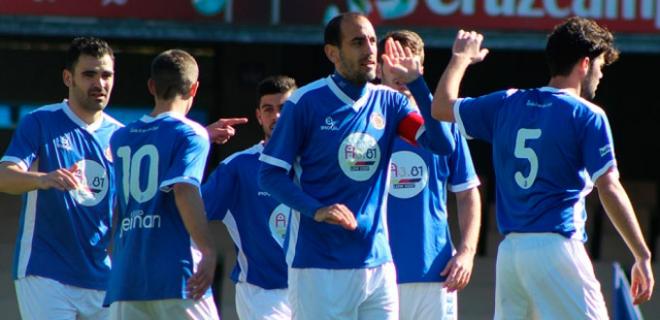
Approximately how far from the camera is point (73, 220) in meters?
7.07

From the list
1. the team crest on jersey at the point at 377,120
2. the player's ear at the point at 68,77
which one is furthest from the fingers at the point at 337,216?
the player's ear at the point at 68,77

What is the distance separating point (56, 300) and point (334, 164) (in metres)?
1.64

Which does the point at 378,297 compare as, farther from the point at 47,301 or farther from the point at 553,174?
the point at 47,301

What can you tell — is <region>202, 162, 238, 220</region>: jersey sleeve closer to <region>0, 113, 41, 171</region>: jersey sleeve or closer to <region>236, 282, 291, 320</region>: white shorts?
<region>236, 282, 291, 320</region>: white shorts

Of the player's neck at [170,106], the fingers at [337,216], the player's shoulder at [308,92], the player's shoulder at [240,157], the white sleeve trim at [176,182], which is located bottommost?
the fingers at [337,216]

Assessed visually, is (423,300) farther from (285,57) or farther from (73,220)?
(285,57)

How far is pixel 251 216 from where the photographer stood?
318 inches

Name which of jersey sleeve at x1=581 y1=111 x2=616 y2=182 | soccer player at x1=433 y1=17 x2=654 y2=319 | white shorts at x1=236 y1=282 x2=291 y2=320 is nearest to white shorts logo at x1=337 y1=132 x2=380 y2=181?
soccer player at x1=433 y1=17 x2=654 y2=319

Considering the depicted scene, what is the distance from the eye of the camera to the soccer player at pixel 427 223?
7.41 m

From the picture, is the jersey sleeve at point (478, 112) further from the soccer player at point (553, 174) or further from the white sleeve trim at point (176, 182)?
the white sleeve trim at point (176, 182)

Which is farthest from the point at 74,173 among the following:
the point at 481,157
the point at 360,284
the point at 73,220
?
the point at 481,157

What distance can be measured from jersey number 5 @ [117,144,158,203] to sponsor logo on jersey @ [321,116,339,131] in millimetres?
784

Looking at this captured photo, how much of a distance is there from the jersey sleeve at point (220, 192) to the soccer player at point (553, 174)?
1.89m

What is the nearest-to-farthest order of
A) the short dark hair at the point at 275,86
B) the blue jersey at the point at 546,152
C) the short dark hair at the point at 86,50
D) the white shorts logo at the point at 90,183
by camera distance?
→ the blue jersey at the point at 546,152
the white shorts logo at the point at 90,183
the short dark hair at the point at 86,50
the short dark hair at the point at 275,86
